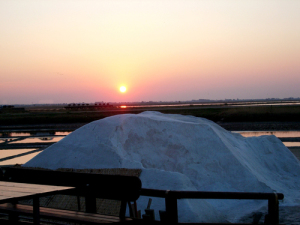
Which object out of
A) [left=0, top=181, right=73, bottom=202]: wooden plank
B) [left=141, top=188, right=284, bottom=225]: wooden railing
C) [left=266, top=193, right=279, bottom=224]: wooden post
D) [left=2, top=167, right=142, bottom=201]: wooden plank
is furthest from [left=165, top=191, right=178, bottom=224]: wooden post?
[left=0, top=181, right=73, bottom=202]: wooden plank

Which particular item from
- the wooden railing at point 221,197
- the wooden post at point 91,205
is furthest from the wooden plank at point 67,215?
the wooden railing at point 221,197

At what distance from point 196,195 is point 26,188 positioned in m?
2.04

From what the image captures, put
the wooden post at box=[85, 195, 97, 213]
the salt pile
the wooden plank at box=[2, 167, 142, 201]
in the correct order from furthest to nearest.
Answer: the salt pile < the wooden post at box=[85, 195, 97, 213] < the wooden plank at box=[2, 167, 142, 201]

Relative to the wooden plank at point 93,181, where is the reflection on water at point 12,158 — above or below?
below

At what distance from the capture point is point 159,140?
8688mm

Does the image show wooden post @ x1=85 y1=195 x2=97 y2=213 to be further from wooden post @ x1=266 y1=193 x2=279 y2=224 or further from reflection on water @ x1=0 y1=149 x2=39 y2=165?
reflection on water @ x1=0 y1=149 x2=39 y2=165

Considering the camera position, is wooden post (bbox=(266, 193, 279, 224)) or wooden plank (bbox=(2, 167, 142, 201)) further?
wooden plank (bbox=(2, 167, 142, 201))

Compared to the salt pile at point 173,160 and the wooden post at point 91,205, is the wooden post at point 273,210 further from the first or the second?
the salt pile at point 173,160

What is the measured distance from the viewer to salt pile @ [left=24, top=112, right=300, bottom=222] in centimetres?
682

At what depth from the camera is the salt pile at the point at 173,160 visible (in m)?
6.82

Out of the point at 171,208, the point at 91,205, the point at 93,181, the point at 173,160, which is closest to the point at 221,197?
the point at 171,208

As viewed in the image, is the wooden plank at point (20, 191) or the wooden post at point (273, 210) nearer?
the wooden plank at point (20, 191)

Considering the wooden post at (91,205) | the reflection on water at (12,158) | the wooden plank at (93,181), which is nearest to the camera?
the wooden plank at (93,181)

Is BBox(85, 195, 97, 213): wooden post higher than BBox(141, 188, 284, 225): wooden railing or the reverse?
the reverse
